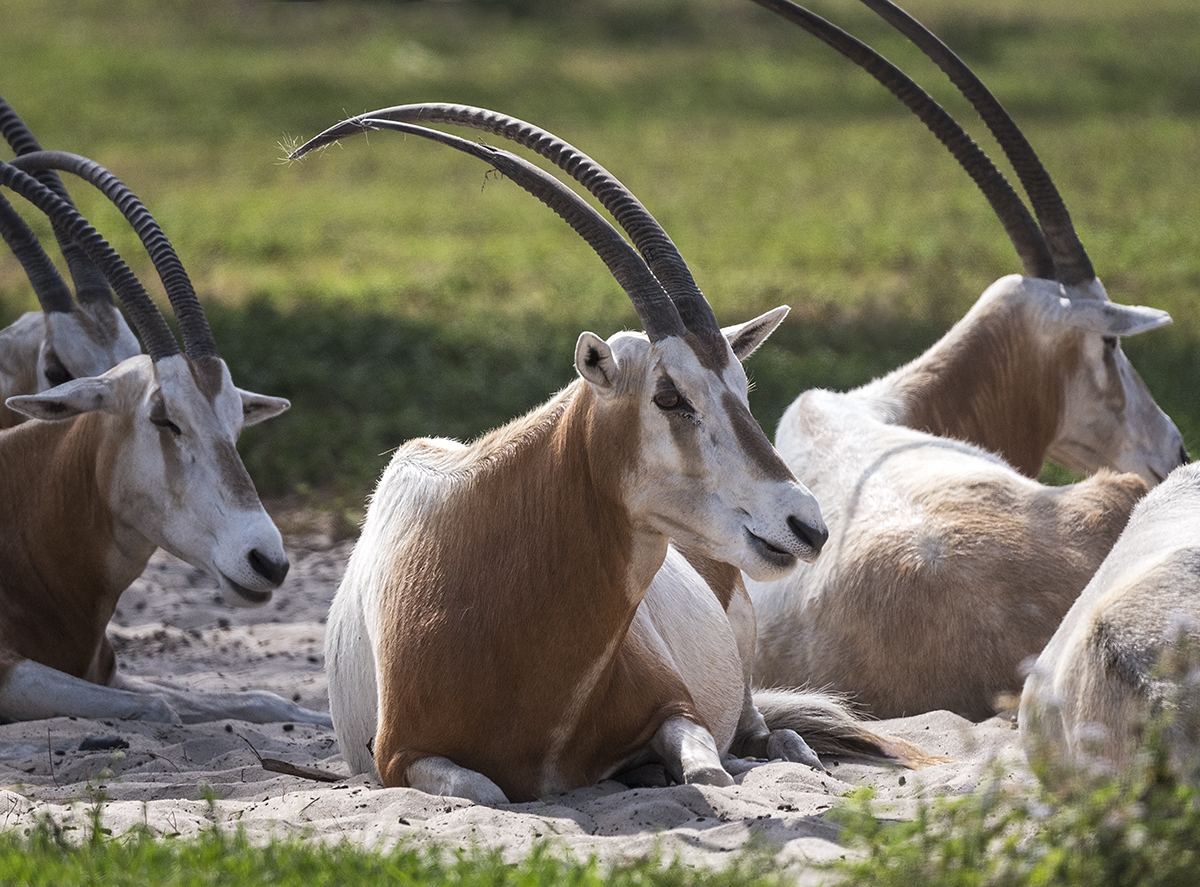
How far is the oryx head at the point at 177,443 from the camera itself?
5.14m

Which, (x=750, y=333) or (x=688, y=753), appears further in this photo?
(x=750, y=333)

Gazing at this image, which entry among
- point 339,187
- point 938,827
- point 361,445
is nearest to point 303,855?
point 938,827

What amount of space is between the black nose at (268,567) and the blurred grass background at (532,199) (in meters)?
1.39

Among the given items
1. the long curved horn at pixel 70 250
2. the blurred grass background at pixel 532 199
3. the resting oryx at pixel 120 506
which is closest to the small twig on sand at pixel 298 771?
the resting oryx at pixel 120 506

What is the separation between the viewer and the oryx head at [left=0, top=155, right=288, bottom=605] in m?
5.14

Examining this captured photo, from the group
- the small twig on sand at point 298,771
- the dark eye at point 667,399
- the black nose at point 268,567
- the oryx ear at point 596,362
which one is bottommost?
the small twig on sand at point 298,771

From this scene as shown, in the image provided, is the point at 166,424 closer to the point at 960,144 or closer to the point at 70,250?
the point at 70,250

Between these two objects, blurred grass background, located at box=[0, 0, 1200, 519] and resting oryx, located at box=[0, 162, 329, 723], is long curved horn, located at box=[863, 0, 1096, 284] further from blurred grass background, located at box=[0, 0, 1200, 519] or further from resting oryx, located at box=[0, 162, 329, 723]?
resting oryx, located at box=[0, 162, 329, 723]

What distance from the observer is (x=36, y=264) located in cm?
666

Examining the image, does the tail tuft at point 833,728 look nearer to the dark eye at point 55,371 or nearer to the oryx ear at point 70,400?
the oryx ear at point 70,400

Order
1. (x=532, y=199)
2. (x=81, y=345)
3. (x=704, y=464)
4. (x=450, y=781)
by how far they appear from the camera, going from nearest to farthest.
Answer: (x=704, y=464), (x=450, y=781), (x=81, y=345), (x=532, y=199)

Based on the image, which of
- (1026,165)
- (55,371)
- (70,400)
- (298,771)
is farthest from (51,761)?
(1026,165)

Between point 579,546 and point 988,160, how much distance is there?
12.3ft

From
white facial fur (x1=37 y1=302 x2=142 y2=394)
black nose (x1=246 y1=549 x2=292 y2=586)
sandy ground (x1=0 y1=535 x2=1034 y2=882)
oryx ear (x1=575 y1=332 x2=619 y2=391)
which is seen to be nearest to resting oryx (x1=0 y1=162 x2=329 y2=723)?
black nose (x1=246 y1=549 x2=292 y2=586)
